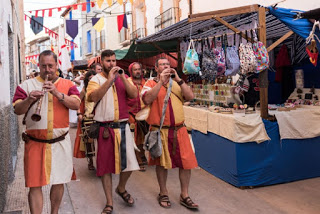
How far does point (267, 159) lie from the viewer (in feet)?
16.2

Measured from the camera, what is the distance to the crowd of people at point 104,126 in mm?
3213

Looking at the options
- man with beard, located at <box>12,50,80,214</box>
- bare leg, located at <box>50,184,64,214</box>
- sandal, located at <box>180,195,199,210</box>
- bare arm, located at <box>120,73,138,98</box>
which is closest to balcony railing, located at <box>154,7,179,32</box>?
bare arm, located at <box>120,73,138,98</box>

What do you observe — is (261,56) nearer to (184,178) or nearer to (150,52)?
(184,178)

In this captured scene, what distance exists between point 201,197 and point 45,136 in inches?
89.9

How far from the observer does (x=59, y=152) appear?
3.28m

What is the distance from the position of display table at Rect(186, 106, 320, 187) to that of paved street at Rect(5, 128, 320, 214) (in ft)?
0.39

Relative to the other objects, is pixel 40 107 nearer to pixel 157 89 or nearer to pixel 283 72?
pixel 157 89

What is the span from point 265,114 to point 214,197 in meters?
1.42

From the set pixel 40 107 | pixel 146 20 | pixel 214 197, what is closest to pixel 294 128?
pixel 214 197

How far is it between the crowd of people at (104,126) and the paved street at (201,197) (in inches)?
9.3

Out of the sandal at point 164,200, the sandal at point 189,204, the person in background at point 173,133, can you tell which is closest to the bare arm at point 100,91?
the person in background at point 173,133

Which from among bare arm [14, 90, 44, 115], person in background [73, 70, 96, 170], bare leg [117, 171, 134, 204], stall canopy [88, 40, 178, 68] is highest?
stall canopy [88, 40, 178, 68]

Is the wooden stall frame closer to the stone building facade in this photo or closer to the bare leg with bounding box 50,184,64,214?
the stone building facade

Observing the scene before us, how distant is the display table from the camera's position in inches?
190
